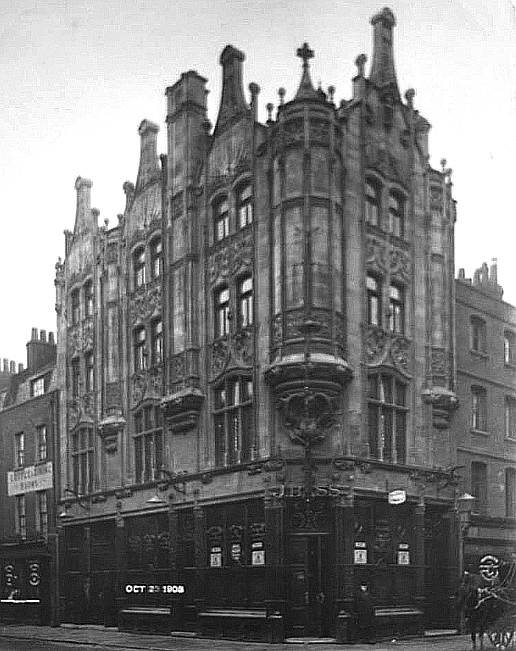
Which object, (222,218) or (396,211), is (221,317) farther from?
(396,211)

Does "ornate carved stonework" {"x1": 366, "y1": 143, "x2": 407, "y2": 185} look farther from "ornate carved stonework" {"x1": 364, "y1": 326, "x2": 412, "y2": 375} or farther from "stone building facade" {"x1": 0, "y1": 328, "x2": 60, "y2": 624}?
"stone building facade" {"x1": 0, "y1": 328, "x2": 60, "y2": 624}

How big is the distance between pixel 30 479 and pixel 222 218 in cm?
105

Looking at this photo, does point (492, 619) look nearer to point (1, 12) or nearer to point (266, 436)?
point (266, 436)

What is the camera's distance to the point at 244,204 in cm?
354

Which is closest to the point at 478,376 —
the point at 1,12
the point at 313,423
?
the point at 313,423

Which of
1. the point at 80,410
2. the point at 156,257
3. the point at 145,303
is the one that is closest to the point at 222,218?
the point at 156,257

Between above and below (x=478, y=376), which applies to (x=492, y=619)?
below

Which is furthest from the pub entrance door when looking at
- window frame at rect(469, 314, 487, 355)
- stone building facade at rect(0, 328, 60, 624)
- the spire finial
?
the spire finial

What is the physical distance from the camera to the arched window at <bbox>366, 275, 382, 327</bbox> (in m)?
3.62

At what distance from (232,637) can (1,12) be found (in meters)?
1.88

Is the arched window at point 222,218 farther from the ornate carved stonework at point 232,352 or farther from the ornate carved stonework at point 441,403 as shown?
the ornate carved stonework at point 441,403

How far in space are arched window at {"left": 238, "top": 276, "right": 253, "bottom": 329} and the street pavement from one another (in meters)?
1.03

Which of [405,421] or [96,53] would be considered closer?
[96,53]

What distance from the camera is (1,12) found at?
9.52 feet
